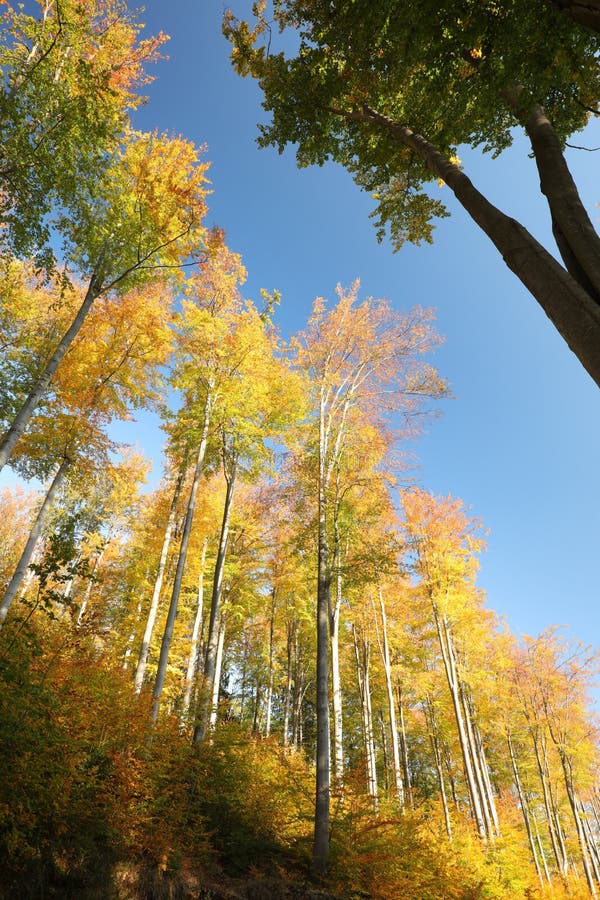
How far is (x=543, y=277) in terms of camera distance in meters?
2.67

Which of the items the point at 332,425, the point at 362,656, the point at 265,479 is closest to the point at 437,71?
the point at 332,425

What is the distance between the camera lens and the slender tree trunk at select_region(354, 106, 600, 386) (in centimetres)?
233

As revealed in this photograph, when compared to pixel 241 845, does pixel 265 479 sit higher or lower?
higher

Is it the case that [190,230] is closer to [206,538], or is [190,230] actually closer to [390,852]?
[206,538]

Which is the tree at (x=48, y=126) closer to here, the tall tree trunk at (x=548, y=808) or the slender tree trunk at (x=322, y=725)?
the slender tree trunk at (x=322, y=725)

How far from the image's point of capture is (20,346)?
1097cm

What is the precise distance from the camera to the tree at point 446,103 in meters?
2.82

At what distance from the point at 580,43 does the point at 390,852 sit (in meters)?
10.7

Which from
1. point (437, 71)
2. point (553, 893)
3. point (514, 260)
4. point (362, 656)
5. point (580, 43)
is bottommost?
point (553, 893)

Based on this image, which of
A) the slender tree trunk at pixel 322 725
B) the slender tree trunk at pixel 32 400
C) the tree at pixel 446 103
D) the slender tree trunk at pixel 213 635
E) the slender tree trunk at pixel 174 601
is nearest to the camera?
the tree at pixel 446 103

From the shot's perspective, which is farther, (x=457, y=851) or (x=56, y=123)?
(x=457, y=851)

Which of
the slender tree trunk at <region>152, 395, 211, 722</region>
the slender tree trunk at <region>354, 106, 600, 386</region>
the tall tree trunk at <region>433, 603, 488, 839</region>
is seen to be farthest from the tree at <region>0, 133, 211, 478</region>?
the tall tree trunk at <region>433, 603, 488, 839</region>

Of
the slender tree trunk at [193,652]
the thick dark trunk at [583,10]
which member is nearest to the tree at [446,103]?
the thick dark trunk at [583,10]

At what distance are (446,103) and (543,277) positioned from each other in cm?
330
